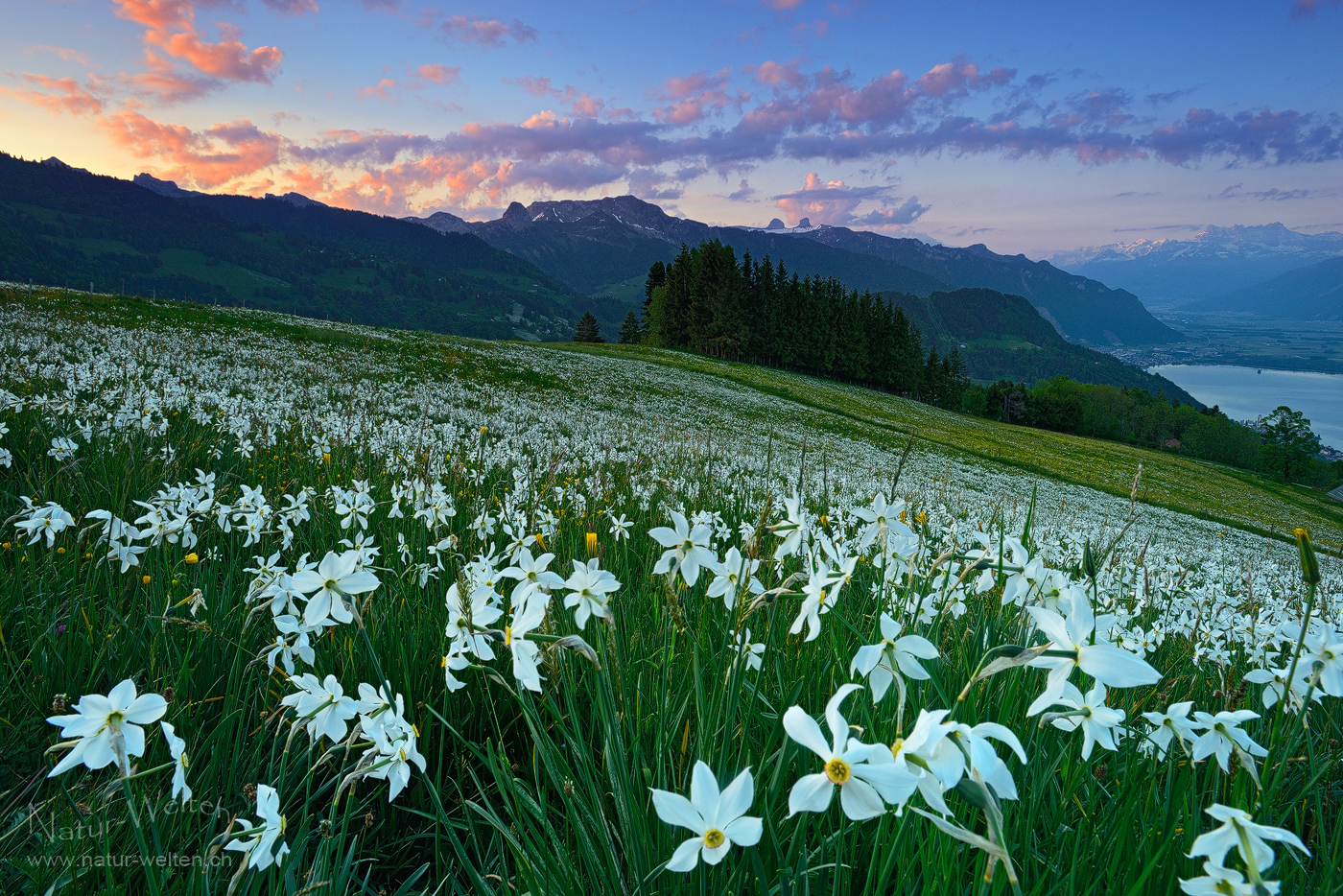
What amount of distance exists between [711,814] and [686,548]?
877 millimetres

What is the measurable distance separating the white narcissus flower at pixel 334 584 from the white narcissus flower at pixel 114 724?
38 cm

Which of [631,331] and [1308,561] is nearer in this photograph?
[1308,561]

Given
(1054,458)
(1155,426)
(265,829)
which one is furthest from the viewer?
(1155,426)

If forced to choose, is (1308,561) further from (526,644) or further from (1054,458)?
(1054,458)

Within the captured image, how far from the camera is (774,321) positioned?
77.8 meters

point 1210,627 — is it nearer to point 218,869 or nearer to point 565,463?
point 218,869

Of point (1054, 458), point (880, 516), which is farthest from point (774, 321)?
point (880, 516)

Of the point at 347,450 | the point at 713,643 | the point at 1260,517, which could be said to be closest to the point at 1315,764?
the point at 713,643

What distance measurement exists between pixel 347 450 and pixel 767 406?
2948cm

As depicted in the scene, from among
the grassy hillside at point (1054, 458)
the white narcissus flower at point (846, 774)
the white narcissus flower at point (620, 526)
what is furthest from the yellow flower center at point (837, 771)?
the grassy hillside at point (1054, 458)

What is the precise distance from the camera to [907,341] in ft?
282

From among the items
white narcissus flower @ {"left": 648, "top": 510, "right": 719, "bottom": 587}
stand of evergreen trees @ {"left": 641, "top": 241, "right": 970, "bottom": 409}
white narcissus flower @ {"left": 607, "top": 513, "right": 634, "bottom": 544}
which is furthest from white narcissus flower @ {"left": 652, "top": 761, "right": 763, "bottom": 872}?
stand of evergreen trees @ {"left": 641, "top": 241, "right": 970, "bottom": 409}

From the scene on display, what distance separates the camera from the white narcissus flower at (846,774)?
79 centimetres

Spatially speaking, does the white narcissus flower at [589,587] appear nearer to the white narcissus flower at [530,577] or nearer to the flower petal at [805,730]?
the white narcissus flower at [530,577]
